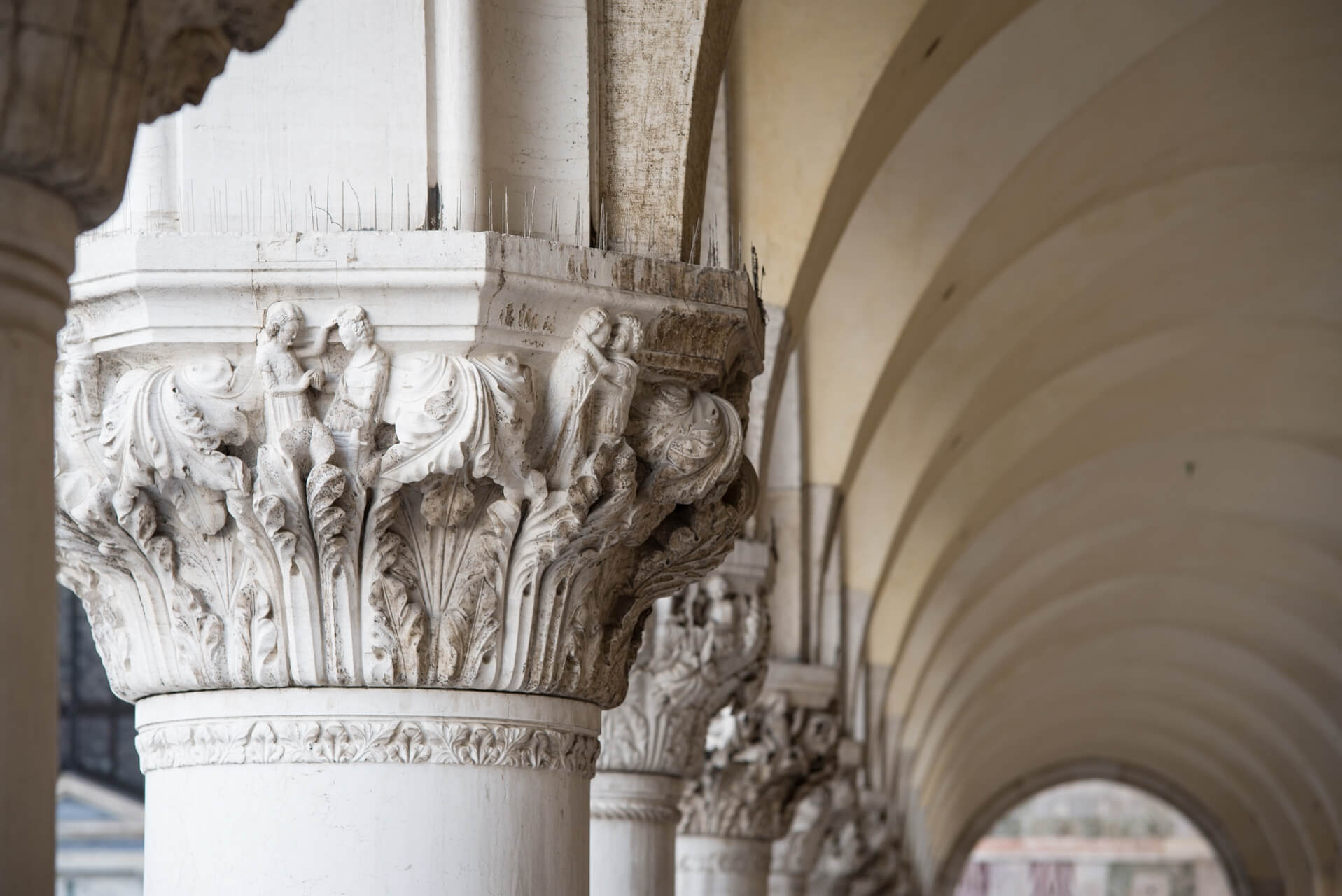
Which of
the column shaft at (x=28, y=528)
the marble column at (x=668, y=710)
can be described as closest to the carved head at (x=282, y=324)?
the column shaft at (x=28, y=528)

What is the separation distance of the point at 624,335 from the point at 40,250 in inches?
72.2

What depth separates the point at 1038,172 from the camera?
1010 cm

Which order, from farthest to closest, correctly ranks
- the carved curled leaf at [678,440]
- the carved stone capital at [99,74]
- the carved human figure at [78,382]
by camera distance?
1. the carved curled leaf at [678,440]
2. the carved human figure at [78,382]
3. the carved stone capital at [99,74]

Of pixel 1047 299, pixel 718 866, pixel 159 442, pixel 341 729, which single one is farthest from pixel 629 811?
pixel 1047 299

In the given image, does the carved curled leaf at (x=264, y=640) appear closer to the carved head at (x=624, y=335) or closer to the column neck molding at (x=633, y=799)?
the carved head at (x=624, y=335)

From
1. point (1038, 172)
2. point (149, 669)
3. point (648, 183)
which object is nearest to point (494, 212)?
point (648, 183)

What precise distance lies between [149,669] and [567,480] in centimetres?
91

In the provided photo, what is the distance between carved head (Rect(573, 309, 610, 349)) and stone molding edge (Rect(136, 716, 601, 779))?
78 cm

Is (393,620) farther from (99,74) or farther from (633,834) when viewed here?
(633,834)

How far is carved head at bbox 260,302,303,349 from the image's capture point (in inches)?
139

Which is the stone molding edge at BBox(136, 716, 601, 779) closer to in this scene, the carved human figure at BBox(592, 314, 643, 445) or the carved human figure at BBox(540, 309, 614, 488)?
the carved human figure at BBox(540, 309, 614, 488)

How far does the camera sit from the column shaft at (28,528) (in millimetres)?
1937

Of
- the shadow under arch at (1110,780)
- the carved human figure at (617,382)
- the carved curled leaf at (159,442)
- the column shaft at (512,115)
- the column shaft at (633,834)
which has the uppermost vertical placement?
the column shaft at (512,115)

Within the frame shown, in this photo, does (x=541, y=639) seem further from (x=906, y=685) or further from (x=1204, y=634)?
(x=1204, y=634)
